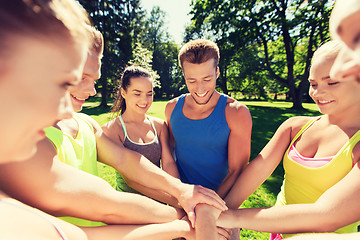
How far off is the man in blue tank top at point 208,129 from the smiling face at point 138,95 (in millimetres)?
608

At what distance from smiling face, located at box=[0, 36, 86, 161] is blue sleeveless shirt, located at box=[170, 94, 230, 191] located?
67.1 inches

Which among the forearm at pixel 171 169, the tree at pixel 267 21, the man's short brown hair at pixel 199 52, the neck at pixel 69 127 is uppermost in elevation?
the tree at pixel 267 21

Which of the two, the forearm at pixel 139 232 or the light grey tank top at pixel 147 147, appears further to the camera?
the light grey tank top at pixel 147 147

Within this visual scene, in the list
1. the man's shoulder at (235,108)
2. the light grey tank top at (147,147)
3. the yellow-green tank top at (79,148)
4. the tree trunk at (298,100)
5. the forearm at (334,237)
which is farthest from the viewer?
the tree trunk at (298,100)

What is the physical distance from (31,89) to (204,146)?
1845mm

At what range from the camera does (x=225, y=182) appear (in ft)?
6.42

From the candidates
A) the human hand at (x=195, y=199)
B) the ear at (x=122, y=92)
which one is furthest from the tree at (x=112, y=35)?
the human hand at (x=195, y=199)

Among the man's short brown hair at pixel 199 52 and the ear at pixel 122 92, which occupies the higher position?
the man's short brown hair at pixel 199 52

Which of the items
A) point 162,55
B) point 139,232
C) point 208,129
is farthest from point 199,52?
point 162,55

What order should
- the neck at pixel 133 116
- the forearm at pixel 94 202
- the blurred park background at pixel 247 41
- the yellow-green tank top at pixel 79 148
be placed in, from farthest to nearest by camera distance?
the blurred park background at pixel 247 41
the neck at pixel 133 116
the yellow-green tank top at pixel 79 148
the forearm at pixel 94 202

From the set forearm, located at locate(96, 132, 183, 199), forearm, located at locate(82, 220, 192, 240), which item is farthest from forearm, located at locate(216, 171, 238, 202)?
forearm, located at locate(82, 220, 192, 240)

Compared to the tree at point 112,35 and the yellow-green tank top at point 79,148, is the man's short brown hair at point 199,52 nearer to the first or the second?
the yellow-green tank top at point 79,148

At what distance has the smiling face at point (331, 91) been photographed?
134 cm

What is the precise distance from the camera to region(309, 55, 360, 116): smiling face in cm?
134
